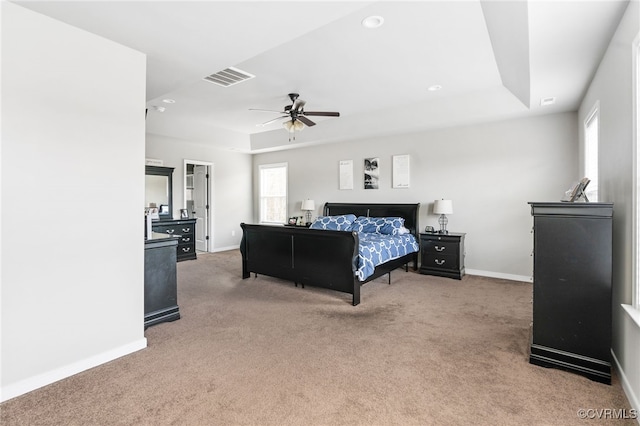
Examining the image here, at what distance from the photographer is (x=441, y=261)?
515cm

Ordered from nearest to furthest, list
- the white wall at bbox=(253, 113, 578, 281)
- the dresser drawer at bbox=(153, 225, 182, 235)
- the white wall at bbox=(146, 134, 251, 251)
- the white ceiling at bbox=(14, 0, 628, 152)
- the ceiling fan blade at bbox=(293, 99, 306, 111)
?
1. the white ceiling at bbox=(14, 0, 628, 152)
2. the ceiling fan blade at bbox=(293, 99, 306, 111)
3. the white wall at bbox=(253, 113, 578, 281)
4. the dresser drawer at bbox=(153, 225, 182, 235)
5. the white wall at bbox=(146, 134, 251, 251)

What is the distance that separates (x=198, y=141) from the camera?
685 centimetres

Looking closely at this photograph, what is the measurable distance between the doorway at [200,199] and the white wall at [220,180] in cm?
12

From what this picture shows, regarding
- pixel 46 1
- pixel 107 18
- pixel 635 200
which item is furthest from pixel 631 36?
pixel 46 1

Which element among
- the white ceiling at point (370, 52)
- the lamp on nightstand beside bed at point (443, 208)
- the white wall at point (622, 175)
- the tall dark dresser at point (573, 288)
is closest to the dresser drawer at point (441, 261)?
the lamp on nightstand beside bed at point (443, 208)

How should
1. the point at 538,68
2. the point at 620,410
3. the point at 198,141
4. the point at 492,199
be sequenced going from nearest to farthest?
the point at 620,410 < the point at 538,68 < the point at 492,199 < the point at 198,141

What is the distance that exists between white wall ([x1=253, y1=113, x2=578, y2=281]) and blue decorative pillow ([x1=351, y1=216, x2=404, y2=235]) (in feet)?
1.85

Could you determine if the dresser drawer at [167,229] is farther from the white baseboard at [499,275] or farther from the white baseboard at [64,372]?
the white baseboard at [499,275]

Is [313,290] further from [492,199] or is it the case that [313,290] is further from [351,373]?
[492,199]

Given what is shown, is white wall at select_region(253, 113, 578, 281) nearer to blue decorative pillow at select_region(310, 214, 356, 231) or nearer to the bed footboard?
blue decorative pillow at select_region(310, 214, 356, 231)

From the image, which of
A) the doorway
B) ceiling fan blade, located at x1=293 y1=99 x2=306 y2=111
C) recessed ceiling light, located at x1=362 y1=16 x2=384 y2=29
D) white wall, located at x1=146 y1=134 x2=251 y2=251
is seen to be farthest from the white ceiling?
the doorway

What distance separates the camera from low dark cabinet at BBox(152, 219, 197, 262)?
6305mm

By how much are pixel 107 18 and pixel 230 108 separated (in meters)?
3.46

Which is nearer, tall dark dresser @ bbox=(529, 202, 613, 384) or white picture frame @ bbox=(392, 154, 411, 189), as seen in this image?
tall dark dresser @ bbox=(529, 202, 613, 384)
